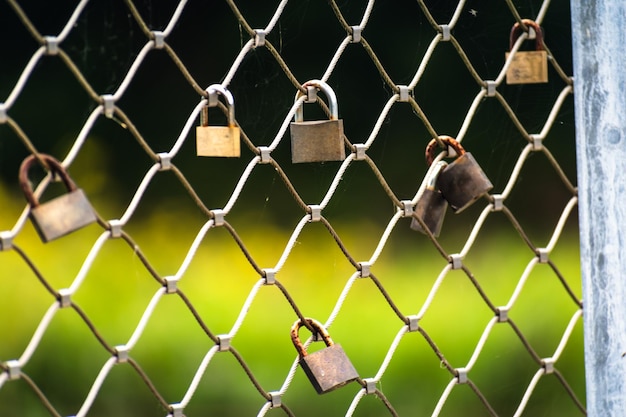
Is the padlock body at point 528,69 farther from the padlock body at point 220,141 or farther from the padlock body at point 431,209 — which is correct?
the padlock body at point 220,141

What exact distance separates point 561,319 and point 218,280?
1008 mm

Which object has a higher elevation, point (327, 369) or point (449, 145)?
point (449, 145)

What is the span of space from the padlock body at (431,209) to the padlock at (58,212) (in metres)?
0.41

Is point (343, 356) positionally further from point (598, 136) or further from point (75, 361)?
point (75, 361)

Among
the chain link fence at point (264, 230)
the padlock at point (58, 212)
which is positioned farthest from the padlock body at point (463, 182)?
the chain link fence at point (264, 230)

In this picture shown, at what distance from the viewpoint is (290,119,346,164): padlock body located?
92 cm

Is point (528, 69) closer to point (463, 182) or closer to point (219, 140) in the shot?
point (463, 182)

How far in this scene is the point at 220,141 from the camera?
887mm

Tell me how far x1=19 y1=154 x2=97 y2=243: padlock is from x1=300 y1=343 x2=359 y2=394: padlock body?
27 centimetres

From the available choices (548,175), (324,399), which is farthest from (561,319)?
(324,399)

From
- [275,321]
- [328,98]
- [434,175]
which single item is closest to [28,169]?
[328,98]

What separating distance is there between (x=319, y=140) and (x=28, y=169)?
0.29m

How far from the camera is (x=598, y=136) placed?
105cm

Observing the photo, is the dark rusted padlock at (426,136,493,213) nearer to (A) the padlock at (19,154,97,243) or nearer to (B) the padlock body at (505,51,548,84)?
(B) the padlock body at (505,51,548,84)
